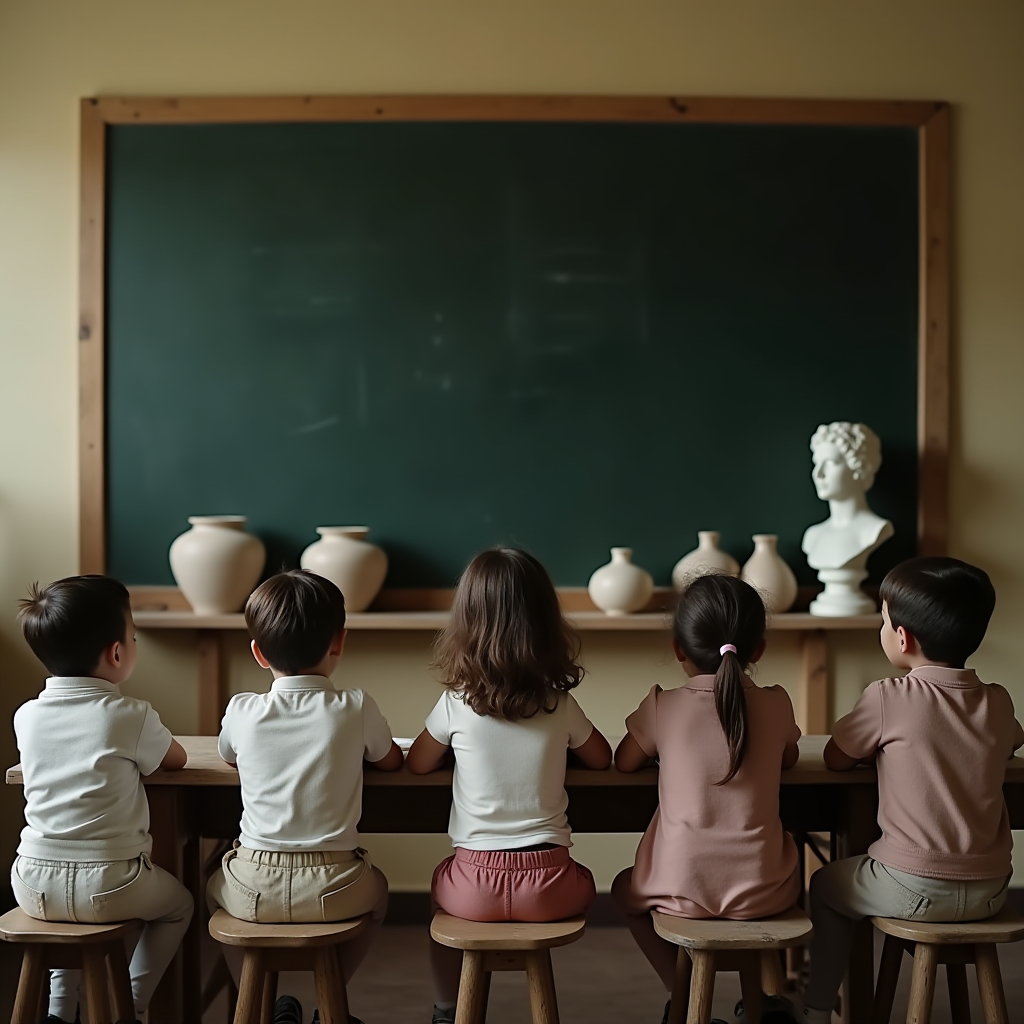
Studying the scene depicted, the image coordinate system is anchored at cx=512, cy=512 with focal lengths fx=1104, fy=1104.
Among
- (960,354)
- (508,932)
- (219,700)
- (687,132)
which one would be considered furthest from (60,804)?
(960,354)

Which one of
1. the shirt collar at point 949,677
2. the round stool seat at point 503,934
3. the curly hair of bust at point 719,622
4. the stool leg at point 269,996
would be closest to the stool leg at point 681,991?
the round stool seat at point 503,934

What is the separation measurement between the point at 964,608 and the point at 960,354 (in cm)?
164

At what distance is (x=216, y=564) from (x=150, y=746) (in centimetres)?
126

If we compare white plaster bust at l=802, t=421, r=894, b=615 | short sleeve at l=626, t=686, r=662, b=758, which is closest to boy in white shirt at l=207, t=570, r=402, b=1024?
short sleeve at l=626, t=686, r=662, b=758

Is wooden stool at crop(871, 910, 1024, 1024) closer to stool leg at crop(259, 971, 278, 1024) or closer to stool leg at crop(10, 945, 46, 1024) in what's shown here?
stool leg at crop(259, 971, 278, 1024)

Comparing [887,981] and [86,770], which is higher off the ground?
[86,770]

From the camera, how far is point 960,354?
11.0 feet

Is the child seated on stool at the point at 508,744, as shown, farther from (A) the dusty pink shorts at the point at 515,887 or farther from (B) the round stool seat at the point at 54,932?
(B) the round stool seat at the point at 54,932

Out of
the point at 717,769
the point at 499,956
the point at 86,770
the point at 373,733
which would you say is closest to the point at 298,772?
the point at 373,733

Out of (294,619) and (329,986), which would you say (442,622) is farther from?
(329,986)

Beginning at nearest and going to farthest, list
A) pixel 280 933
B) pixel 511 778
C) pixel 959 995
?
pixel 280 933, pixel 511 778, pixel 959 995

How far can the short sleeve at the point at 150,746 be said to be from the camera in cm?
194

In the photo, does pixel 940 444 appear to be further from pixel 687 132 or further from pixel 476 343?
pixel 476 343

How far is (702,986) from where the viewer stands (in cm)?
185
